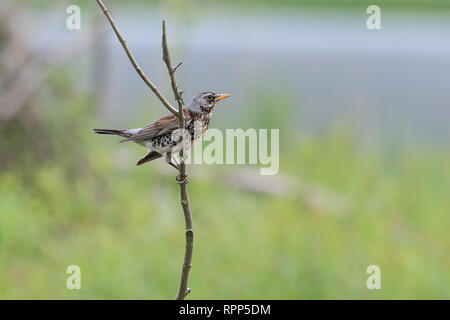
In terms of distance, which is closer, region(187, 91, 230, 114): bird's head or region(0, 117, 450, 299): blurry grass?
region(187, 91, 230, 114): bird's head

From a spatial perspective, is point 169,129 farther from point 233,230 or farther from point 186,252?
point 233,230

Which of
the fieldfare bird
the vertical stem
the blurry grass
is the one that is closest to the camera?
the vertical stem

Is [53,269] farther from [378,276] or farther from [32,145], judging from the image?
[378,276]

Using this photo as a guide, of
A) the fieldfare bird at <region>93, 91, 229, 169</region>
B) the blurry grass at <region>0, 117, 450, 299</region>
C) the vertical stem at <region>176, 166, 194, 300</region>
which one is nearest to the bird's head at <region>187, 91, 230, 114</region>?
the fieldfare bird at <region>93, 91, 229, 169</region>

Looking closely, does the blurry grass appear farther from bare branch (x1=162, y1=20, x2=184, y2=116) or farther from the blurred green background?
bare branch (x1=162, y1=20, x2=184, y2=116)

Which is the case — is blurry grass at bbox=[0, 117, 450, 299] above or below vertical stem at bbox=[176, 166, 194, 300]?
above

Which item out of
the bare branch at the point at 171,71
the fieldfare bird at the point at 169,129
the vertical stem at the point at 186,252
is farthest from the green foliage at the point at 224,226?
the bare branch at the point at 171,71
